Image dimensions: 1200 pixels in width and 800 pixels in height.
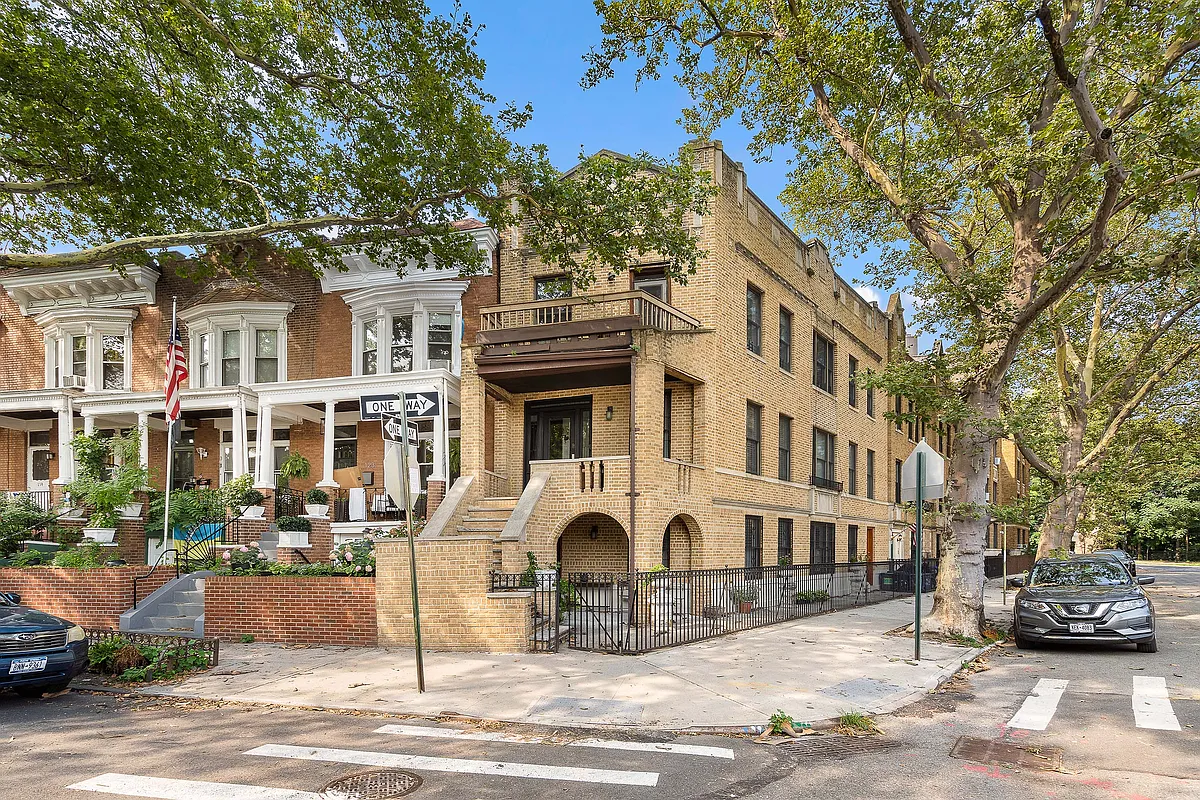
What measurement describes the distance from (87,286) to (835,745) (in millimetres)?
24058

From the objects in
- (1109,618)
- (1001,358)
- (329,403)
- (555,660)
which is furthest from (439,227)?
(1109,618)

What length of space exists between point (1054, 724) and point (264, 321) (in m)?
20.2

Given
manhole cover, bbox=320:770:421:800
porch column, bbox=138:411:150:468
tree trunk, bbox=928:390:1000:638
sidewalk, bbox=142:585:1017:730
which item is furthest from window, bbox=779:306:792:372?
manhole cover, bbox=320:770:421:800

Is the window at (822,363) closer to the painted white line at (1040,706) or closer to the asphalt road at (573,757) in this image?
A: the painted white line at (1040,706)

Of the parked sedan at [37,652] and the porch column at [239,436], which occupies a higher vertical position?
the porch column at [239,436]

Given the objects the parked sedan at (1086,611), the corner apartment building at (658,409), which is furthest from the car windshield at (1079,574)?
the corner apartment building at (658,409)

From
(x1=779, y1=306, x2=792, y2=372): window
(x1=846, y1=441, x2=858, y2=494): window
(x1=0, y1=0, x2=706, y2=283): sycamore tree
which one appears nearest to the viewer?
(x1=0, y1=0, x2=706, y2=283): sycamore tree

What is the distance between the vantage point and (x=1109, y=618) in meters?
12.1

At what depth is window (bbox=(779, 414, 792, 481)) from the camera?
72.4ft

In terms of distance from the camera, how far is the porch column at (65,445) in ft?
68.7

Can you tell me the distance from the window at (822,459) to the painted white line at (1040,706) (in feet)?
46.5

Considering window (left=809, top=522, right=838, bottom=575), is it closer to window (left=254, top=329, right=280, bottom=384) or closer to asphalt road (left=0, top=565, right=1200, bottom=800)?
asphalt road (left=0, top=565, right=1200, bottom=800)

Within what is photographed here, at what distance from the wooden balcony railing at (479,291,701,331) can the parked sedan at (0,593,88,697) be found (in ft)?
31.5

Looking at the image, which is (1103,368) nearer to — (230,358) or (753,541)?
(753,541)
